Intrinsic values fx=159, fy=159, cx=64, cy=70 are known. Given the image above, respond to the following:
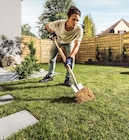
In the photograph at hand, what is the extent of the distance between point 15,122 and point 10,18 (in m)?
5.40

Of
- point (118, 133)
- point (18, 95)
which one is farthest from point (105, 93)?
point (18, 95)

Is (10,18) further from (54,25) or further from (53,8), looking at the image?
(53,8)

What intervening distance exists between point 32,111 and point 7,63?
4021 millimetres

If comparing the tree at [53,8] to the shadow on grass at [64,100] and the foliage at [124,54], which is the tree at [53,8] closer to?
the foliage at [124,54]

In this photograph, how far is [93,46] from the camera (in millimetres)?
10109

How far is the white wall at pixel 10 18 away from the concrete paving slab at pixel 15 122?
16.2 ft

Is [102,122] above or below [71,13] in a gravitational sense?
below

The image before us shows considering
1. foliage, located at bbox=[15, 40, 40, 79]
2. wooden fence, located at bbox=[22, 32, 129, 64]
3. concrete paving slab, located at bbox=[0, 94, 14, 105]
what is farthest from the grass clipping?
wooden fence, located at bbox=[22, 32, 129, 64]

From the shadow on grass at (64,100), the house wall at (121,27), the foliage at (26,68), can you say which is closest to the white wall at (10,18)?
the foliage at (26,68)

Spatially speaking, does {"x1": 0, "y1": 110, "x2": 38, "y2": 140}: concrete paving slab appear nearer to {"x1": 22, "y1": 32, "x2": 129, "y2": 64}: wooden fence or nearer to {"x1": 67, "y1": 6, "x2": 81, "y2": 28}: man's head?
{"x1": 67, "y1": 6, "x2": 81, "y2": 28}: man's head

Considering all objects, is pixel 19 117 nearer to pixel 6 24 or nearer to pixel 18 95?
pixel 18 95

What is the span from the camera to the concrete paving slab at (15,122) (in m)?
Result: 1.43

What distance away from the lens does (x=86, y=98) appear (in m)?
2.21

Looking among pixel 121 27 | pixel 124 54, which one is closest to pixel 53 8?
pixel 121 27
